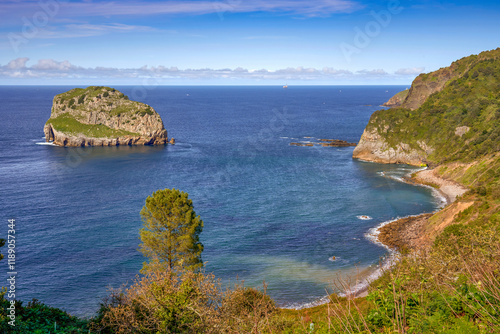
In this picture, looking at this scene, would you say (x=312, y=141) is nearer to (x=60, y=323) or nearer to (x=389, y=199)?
(x=389, y=199)

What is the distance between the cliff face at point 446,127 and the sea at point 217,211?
671 cm

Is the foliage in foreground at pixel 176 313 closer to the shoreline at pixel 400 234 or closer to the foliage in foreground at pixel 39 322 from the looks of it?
the foliage in foreground at pixel 39 322

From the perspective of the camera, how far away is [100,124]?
14675 cm

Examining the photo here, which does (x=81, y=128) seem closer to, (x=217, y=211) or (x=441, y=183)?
(x=217, y=211)

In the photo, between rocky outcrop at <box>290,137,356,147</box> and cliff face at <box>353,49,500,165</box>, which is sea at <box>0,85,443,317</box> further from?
cliff face at <box>353,49,500,165</box>

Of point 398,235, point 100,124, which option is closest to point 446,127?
point 398,235

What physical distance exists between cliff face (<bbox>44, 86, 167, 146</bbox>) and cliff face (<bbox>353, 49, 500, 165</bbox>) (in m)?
76.3

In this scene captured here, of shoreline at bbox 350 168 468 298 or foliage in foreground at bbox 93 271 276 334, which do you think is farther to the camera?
shoreline at bbox 350 168 468 298

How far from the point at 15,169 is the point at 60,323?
3604 inches

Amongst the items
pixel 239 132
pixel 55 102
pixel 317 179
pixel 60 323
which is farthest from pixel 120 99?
pixel 60 323

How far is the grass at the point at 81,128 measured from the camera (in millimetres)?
140000

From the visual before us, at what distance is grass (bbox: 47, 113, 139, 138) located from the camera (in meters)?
140

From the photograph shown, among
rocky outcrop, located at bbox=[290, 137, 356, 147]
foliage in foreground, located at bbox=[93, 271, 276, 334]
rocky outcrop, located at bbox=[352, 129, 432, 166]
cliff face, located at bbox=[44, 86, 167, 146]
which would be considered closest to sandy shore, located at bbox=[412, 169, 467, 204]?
rocky outcrop, located at bbox=[352, 129, 432, 166]

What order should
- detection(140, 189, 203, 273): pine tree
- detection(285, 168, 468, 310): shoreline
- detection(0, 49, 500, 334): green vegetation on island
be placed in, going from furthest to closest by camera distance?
detection(285, 168, 468, 310): shoreline, detection(140, 189, 203, 273): pine tree, detection(0, 49, 500, 334): green vegetation on island
